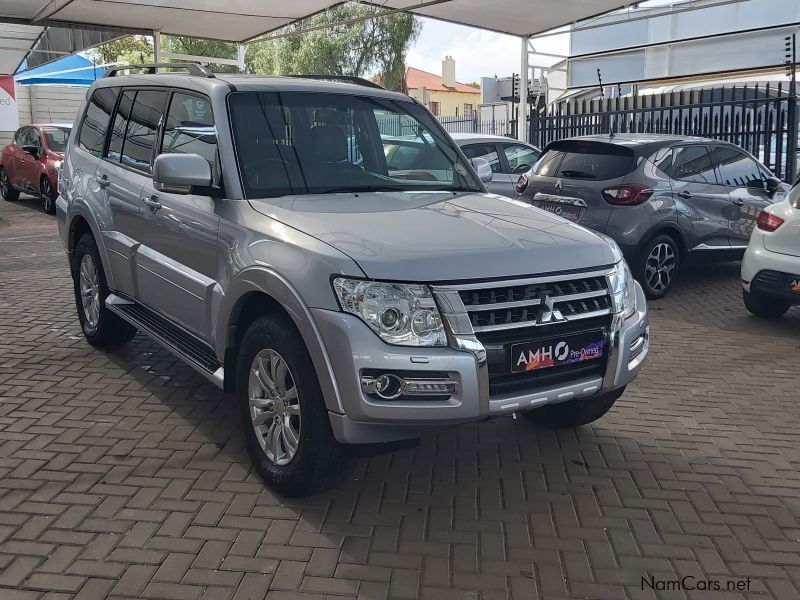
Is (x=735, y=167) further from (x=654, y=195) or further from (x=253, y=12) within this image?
(x=253, y=12)

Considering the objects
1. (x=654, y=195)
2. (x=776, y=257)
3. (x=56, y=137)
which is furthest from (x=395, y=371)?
(x=56, y=137)

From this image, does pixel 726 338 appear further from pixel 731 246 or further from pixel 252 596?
pixel 252 596

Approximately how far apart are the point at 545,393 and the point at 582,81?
2724 centimetres

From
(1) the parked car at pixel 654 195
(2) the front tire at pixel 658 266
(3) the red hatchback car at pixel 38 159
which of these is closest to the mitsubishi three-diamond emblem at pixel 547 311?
(1) the parked car at pixel 654 195

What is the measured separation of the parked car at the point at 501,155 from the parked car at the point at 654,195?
2.05 meters

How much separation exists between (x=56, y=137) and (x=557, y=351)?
15.4 m

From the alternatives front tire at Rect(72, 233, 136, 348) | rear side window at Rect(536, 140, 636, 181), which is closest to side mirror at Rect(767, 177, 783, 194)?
rear side window at Rect(536, 140, 636, 181)

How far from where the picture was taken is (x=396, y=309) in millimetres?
3518

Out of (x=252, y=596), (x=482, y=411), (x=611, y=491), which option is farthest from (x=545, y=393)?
(x=252, y=596)

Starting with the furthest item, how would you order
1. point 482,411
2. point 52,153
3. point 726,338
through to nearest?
1. point 52,153
2. point 726,338
3. point 482,411

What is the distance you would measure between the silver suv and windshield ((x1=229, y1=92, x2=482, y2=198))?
1 centimetres

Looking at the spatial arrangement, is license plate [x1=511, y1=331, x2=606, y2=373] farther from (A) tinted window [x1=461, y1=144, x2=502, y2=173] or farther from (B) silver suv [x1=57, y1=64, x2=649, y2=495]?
(A) tinted window [x1=461, y1=144, x2=502, y2=173]

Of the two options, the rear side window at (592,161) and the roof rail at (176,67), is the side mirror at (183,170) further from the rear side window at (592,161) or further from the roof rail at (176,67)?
the rear side window at (592,161)

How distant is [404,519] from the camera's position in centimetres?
387
